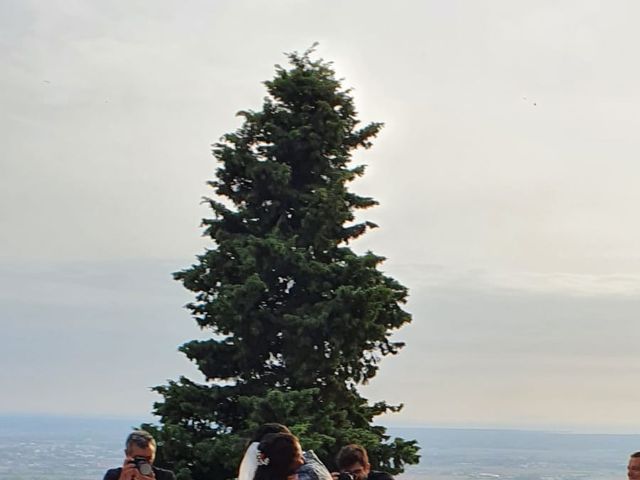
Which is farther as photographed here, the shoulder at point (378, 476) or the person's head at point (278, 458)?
the shoulder at point (378, 476)

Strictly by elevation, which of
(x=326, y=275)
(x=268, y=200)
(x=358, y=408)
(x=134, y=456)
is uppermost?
(x=268, y=200)

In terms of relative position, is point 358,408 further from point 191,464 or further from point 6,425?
point 6,425

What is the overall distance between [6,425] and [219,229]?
51.2 metres

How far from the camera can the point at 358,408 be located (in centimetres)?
1728

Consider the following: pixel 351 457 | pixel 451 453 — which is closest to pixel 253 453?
pixel 351 457

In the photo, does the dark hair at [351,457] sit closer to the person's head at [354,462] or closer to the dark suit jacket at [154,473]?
the person's head at [354,462]

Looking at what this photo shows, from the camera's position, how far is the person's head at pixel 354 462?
10000mm

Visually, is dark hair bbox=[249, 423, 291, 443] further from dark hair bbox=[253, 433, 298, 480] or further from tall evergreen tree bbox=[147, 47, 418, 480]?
tall evergreen tree bbox=[147, 47, 418, 480]

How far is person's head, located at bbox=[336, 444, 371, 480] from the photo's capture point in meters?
10.0

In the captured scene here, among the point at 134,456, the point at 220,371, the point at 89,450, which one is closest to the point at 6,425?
the point at 89,450

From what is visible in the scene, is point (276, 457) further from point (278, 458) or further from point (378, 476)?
point (378, 476)

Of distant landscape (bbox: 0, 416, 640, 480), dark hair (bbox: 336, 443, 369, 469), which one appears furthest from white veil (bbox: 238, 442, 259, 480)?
distant landscape (bbox: 0, 416, 640, 480)

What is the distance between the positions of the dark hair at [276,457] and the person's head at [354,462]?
10.1 feet

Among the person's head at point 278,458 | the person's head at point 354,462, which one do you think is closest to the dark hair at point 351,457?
the person's head at point 354,462
